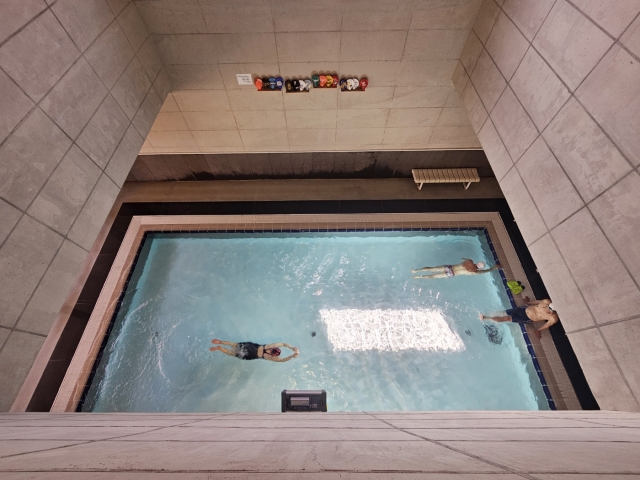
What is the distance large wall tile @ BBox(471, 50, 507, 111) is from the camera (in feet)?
8.73

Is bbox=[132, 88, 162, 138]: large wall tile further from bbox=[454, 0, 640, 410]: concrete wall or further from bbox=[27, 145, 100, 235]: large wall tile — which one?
bbox=[454, 0, 640, 410]: concrete wall

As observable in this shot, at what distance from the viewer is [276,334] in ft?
14.0

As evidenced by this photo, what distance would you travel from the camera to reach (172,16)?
9.55 ft

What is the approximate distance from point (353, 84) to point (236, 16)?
1.59 metres

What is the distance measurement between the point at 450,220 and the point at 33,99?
5483 millimetres

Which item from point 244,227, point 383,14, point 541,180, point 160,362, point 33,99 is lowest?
point 160,362

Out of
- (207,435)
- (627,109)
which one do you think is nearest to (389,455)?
(207,435)

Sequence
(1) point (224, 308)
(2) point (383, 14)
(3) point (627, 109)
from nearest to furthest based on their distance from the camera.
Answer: (3) point (627, 109), (2) point (383, 14), (1) point (224, 308)

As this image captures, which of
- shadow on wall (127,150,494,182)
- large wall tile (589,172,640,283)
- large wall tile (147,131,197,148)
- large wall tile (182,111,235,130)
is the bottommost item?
large wall tile (589,172,640,283)

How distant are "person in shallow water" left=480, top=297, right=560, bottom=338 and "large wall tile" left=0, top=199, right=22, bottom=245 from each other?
5388mm

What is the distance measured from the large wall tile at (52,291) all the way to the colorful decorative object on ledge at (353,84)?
139 inches

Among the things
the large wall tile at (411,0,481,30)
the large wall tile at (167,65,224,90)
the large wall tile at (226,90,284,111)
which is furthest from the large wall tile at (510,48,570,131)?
the large wall tile at (167,65,224,90)

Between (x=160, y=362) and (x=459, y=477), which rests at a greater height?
(x=160, y=362)

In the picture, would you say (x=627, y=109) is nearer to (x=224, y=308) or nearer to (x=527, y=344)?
(x=527, y=344)
